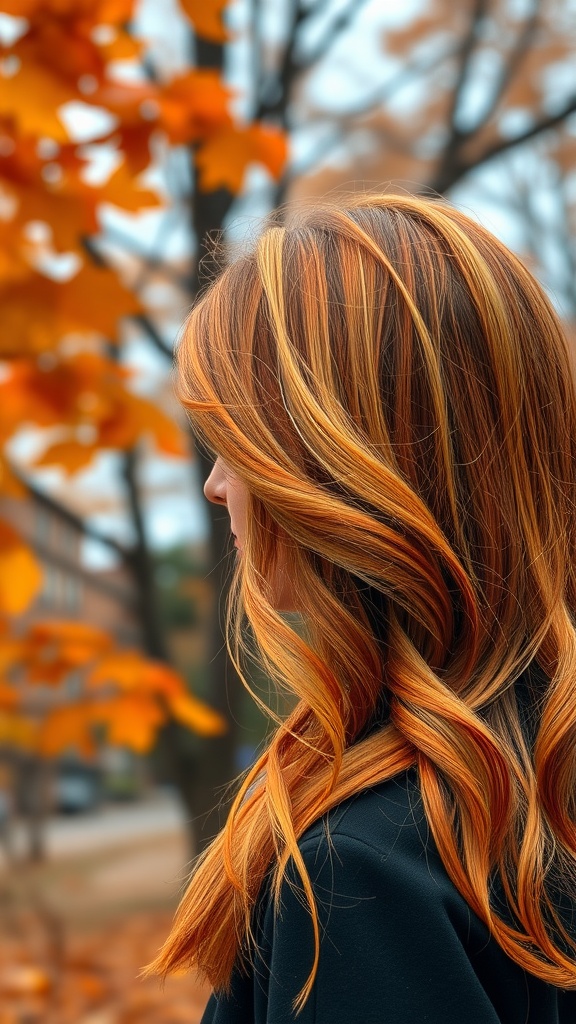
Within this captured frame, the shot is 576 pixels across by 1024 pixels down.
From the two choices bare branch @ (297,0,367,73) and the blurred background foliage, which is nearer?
the blurred background foliage

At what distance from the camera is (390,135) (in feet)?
13.1

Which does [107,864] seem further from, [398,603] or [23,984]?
[398,603]

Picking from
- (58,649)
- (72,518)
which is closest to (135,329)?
(72,518)

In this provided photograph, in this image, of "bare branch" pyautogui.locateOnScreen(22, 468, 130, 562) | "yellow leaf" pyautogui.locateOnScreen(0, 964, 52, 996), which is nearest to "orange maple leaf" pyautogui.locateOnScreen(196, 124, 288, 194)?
"bare branch" pyautogui.locateOnScreen(22, 468, 130, 562)

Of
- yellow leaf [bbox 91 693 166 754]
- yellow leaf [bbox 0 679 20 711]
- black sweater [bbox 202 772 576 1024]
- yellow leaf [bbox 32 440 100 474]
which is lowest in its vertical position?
black sweater [bbox 202 772 576 1024]

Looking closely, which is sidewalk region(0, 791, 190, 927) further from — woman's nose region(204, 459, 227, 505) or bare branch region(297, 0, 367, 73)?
woman's nose region(204, 459, 227, 505)

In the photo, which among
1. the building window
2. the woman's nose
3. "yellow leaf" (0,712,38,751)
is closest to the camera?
the woman's nose

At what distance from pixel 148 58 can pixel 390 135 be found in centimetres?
109

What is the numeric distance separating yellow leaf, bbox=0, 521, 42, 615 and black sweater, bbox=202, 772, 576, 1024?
3.24 ft

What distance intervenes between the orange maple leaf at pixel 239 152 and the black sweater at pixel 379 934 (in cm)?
119

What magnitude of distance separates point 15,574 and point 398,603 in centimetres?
96

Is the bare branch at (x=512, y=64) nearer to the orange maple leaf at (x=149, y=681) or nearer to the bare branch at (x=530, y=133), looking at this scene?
the bare branch at (x=530, y=133)

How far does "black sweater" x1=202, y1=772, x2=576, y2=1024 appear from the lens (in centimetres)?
77

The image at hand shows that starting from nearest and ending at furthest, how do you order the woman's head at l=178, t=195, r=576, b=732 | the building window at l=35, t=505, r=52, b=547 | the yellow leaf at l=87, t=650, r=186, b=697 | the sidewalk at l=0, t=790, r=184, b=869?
1. the woman's head at l=178, t=195, r=576, b=732
2. the yellow leaf at l=87, t=650, r=186, b=697
3. the building window at l=35, t=505, r=52, b=547
4. the sidewalk at l=0, t=790, r=184, b=869
